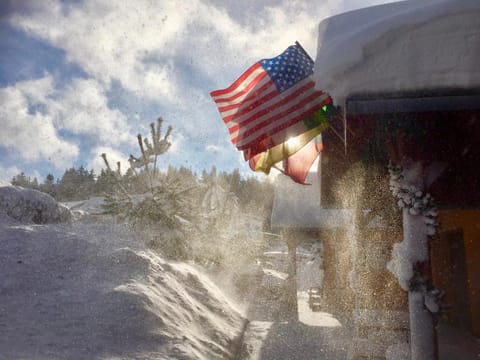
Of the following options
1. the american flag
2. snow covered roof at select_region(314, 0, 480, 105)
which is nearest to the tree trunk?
snow covered roof at select_region(314, 0, 480, 105)

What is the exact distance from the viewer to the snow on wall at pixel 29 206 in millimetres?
8188

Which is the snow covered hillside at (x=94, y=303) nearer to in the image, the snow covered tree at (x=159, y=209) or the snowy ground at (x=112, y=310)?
the snowy ground at (x=112, y=310)

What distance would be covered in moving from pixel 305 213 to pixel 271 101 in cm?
989

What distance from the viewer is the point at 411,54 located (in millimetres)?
2590

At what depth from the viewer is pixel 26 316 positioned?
467cm

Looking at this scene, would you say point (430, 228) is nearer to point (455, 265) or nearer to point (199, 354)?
point (199, 354)

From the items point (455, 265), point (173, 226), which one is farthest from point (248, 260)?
point (455, 265)

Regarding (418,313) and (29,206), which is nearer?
(418,313)

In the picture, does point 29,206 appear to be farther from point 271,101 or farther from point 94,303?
point 271,101

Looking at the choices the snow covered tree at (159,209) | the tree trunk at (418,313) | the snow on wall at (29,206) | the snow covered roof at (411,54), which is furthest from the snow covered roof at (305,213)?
the snow covered roof at (411,54)

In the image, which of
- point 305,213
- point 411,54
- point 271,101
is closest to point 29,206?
point 271,101

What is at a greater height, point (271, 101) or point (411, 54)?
point (271, 101)

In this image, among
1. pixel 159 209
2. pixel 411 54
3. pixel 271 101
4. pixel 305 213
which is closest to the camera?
pixel 411 54

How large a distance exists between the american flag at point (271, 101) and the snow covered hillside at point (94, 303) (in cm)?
Answer: 288
